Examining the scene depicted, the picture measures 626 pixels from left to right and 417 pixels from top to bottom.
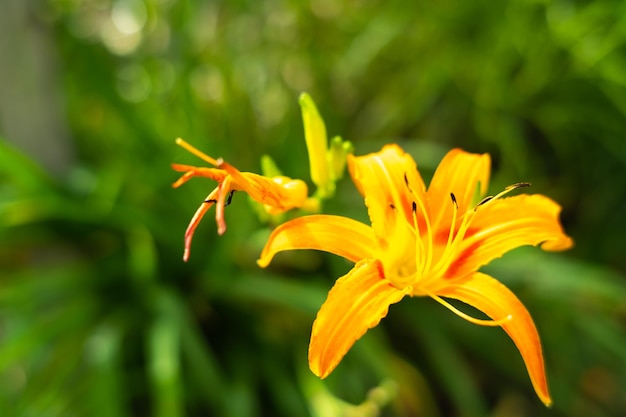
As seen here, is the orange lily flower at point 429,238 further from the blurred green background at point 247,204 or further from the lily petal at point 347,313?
the blurred green background at point 247,204

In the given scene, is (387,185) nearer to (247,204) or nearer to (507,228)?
(507,228)

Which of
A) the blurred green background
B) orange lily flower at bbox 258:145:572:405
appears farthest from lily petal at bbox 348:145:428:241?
the blurred green background

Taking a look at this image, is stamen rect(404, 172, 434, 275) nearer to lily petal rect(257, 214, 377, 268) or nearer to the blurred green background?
lily petal rect(257, 214, 377, 268)

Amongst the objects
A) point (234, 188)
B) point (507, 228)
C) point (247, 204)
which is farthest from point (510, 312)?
point (247, 204)

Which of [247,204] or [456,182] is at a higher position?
[456,182]

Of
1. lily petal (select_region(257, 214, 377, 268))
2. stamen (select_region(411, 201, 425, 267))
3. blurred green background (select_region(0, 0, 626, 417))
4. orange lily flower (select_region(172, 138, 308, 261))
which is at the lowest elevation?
blurred green background (select_region(0, 0, 626, 417))

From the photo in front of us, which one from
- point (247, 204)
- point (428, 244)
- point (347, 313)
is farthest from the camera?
point (247, 204)

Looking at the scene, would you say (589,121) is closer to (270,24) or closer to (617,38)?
(617,38)

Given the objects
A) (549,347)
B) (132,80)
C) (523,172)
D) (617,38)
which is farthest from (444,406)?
(132,80)
